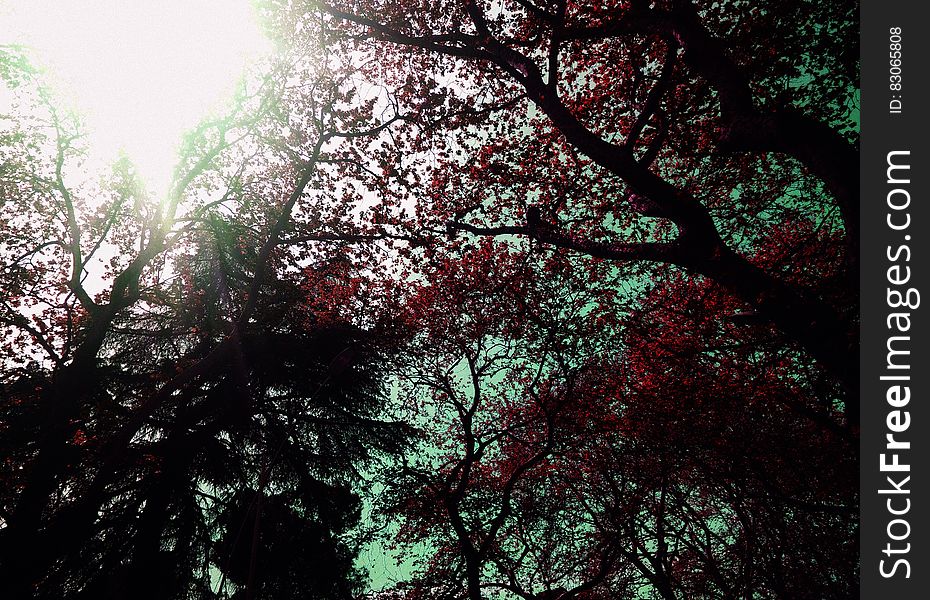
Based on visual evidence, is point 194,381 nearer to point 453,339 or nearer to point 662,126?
point 453,339

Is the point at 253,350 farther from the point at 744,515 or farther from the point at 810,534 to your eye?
the point at 810,534

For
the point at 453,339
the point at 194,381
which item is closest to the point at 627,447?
the point at 453,339

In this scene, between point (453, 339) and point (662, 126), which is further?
point (453, 339)

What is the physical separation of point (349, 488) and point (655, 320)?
10.9m

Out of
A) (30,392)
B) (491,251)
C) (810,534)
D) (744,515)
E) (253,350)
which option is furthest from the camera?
(253,350)

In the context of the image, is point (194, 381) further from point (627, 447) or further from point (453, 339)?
point (627, 447)

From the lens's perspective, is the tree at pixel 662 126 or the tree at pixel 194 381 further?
the tree at pixel 194 381

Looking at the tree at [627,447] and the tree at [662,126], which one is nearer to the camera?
the tree at [662,126]

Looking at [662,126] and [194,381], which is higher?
[662,126]

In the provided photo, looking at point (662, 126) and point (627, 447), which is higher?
point (662, 126)

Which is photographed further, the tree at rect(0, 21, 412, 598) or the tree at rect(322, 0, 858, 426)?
the tree at rect(0, 21, 412, 598)

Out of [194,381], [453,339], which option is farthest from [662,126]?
[194,381]

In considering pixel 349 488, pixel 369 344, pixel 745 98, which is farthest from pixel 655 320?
pixel 349 488
